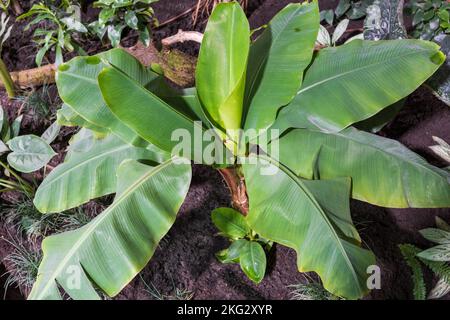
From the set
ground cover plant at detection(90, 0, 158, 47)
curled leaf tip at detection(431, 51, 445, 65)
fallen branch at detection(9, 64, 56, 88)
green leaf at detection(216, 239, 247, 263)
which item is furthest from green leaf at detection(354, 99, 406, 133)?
fallen branch at detection(9, 64, 56, 88)

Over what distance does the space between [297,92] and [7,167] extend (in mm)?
1449

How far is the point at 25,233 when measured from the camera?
2.04 meters

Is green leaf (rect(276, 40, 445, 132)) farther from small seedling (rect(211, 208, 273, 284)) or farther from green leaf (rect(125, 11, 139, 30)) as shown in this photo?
green leaf (rect(125, 11, 139, 30))

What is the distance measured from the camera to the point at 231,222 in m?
1.66

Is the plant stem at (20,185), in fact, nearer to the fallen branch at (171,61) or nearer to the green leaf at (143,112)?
the fallen branch at (171,61)

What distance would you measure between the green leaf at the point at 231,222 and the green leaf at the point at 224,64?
0.36 m

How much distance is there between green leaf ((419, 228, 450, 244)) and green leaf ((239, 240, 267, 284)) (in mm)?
679

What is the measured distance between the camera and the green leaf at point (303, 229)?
1150 mm

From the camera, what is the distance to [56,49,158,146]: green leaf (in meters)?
1.37

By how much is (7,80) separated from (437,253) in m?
2.34

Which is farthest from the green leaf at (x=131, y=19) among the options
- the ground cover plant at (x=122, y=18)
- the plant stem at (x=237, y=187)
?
the plant stem at (x=237, y=187)

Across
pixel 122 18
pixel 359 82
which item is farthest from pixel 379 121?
pixel 122 18

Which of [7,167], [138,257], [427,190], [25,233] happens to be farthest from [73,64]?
[427,190]
